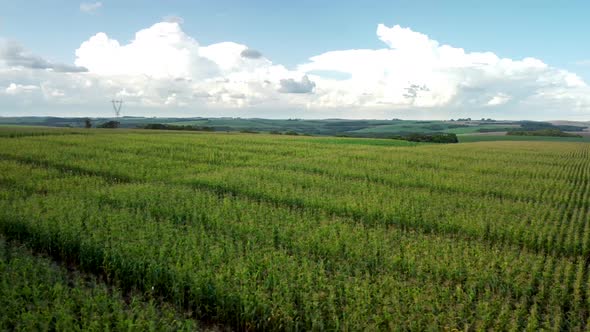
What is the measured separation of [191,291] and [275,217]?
18.4 ft

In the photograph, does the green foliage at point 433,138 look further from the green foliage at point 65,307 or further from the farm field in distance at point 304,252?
Answer: the green foliage at point 65,307

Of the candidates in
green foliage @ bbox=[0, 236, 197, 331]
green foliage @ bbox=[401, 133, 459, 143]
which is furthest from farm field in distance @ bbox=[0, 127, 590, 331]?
green foliage @ bbox=[401, 133, 459, 143]

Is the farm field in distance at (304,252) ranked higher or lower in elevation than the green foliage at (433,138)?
lower

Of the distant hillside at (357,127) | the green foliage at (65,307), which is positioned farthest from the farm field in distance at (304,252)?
the distant hillside at (357,127)

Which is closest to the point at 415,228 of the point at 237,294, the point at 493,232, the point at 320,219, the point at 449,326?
the point at 493,232

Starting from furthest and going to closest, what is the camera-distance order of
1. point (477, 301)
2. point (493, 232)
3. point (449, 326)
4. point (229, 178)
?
point (229, 178), point (493, 232), point (477, 301), point (449, 326)

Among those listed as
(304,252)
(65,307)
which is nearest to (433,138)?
(304,252)

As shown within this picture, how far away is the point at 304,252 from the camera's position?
32.4ft

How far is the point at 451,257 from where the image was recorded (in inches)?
391

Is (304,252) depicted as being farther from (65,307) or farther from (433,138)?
(433,138)

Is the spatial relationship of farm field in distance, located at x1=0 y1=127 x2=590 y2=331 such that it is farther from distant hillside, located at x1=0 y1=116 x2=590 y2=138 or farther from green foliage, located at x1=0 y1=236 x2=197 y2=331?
distant hillside, located at x1=0 y1=116 x2=590 y2=138

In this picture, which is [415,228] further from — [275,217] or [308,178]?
[308,178]

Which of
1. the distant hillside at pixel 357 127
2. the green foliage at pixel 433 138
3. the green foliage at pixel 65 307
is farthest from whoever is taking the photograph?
the distant hillside at pixel 357 127

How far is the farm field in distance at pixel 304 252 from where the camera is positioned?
7.11 metres
